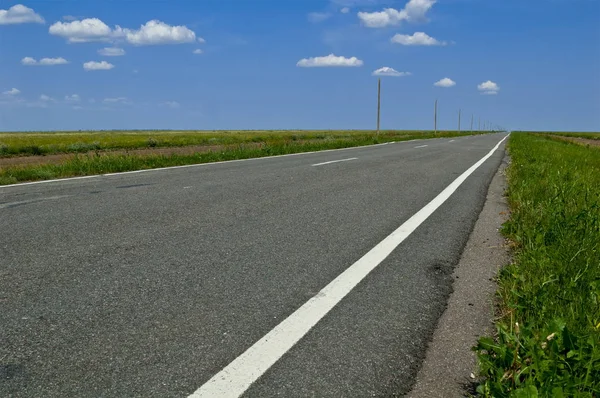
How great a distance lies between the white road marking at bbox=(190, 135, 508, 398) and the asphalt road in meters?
0.05

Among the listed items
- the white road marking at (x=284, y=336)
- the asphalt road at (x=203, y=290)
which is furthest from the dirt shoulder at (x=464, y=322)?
the white road marking at (x=284, y=336)

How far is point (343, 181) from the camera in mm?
9023

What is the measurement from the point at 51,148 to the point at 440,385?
30.5m

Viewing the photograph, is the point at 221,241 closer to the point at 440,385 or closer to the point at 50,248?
the point at 50,248

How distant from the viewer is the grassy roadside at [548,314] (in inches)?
83.1

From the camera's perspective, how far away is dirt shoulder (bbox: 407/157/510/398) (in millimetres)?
2359

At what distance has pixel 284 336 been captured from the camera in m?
2.73

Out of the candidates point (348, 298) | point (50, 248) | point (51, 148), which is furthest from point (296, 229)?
point (51, 148)

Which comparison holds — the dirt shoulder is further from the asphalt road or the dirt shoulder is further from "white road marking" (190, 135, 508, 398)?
"white road marking" (190, 135, 508, 398)

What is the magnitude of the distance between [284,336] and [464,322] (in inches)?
43.9

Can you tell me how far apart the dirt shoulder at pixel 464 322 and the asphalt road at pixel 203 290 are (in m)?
0.08

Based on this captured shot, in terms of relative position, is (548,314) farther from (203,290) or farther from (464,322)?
(203,290)

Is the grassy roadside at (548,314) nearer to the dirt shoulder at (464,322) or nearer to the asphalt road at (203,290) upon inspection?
the dirt shoulder at (464,322)

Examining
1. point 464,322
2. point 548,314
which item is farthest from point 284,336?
point 548,314
